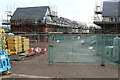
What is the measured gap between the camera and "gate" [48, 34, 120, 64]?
363 inches

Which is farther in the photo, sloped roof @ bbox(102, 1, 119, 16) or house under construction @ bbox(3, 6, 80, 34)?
house under construction @ bbox(3, 6, 80, 34)

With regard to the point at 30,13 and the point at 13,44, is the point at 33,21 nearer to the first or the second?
the point at 30,13

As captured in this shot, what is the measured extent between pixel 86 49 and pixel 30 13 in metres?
25.0

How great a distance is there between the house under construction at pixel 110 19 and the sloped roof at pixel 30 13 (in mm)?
13294

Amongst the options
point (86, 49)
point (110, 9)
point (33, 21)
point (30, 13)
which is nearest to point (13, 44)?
point (86, 49)

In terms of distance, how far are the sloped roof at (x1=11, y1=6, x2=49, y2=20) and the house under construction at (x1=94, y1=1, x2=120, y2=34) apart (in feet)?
43.6

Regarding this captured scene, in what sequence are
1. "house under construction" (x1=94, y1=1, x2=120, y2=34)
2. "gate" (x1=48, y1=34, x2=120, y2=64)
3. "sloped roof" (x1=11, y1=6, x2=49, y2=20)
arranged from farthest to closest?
1. "sloped roof" (x1=11, y1=6, x2=49, y2=20)
2. "house under construction" (x1=94, y1=1, x2=120, y2=34)
3. "gate" (x1=48, y1=34, x2=120, y2=64)

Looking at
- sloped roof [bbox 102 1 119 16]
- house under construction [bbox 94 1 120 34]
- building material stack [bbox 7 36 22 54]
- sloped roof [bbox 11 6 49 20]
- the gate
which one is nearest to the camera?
the gate

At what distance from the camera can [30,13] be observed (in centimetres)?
3166

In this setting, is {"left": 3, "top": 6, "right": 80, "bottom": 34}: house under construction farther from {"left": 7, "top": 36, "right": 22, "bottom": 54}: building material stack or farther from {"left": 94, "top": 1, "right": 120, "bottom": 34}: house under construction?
{"left": 7, "top": 36, "right": 22, "bottom": 54}: building material stack

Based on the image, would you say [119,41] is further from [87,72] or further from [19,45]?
[19,45]

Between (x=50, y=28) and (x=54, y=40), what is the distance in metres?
18.0

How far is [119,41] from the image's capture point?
909 centimetres

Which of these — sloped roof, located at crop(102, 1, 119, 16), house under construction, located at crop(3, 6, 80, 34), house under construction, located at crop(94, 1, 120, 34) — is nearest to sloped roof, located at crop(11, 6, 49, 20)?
house under construction, located at crop(3, 6, 80, 34)
